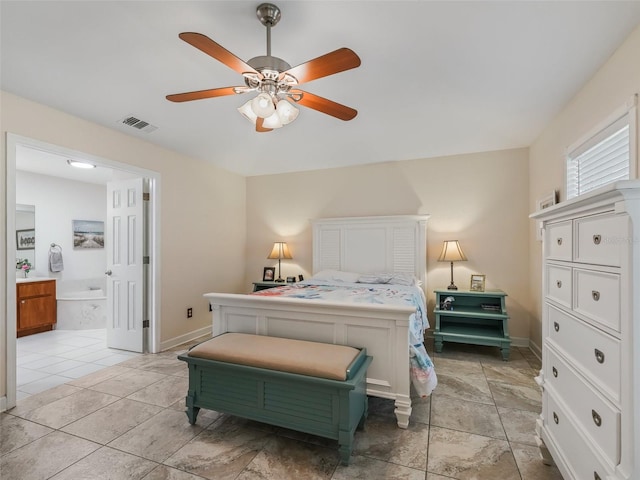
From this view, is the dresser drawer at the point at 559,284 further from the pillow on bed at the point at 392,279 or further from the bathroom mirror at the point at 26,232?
the bathroom mirror at the point at 26,232

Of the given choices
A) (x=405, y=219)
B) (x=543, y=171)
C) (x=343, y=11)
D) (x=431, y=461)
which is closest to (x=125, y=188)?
(x=343, y=11)

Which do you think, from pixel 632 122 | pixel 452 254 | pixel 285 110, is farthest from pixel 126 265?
pixel 632 122

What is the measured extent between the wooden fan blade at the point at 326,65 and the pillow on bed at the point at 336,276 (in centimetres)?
266

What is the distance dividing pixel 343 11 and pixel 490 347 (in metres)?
3.76

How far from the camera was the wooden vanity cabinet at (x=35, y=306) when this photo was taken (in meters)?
4.22

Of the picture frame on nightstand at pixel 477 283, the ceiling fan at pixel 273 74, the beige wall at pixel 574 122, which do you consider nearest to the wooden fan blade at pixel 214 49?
the ceiling fan at pixel 273 74

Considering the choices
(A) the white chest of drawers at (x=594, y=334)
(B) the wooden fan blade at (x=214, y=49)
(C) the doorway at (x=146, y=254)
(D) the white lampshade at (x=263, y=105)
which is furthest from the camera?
(C) the doorway at (x=146, y=254)

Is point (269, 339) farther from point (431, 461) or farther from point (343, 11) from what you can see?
point (343, 11)

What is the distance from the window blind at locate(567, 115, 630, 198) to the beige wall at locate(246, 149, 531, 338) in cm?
112

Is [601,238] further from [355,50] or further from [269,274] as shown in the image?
[269,274]

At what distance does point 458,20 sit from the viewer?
6.15ft

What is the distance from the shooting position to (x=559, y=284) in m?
1.49

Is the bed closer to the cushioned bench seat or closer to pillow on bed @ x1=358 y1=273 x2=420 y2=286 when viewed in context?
the cushioned bench seat

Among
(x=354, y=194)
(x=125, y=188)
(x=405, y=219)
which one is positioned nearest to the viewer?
(x=125, y=188)
